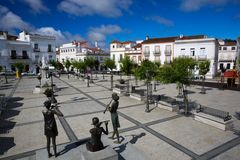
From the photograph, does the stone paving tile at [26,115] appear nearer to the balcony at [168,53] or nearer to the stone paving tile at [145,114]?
the stone paving tile at [145,114]

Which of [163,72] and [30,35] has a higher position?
[30,35]

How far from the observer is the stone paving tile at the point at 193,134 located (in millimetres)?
6629

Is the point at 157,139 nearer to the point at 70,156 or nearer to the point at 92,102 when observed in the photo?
the point at 70,156

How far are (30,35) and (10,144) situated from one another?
4464 centimetres

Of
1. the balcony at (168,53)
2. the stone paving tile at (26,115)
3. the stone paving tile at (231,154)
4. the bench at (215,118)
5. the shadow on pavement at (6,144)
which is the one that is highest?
Result: the balcony at (168,53)

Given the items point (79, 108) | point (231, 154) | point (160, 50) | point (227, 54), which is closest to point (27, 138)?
point (79, 108)

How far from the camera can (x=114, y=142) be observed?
252 inches

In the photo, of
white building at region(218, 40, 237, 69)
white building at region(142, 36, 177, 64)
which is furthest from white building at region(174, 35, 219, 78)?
white building at region(218, 40, 237, 69)

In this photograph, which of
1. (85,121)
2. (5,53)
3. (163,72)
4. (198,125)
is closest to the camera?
(198,125)

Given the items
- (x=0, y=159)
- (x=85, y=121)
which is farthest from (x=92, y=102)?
(x=0, y=159)

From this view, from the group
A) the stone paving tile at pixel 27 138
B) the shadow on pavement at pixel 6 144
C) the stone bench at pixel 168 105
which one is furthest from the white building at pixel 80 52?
the shadow on pavement at pixel 6 144

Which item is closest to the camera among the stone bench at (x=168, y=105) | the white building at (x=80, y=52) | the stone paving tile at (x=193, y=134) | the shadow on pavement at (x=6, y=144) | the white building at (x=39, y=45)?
the shadow on pavement at (x=6, y=144)

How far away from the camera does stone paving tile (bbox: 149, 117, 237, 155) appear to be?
21.7 feet

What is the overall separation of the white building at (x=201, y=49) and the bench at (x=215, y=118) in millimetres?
27343
